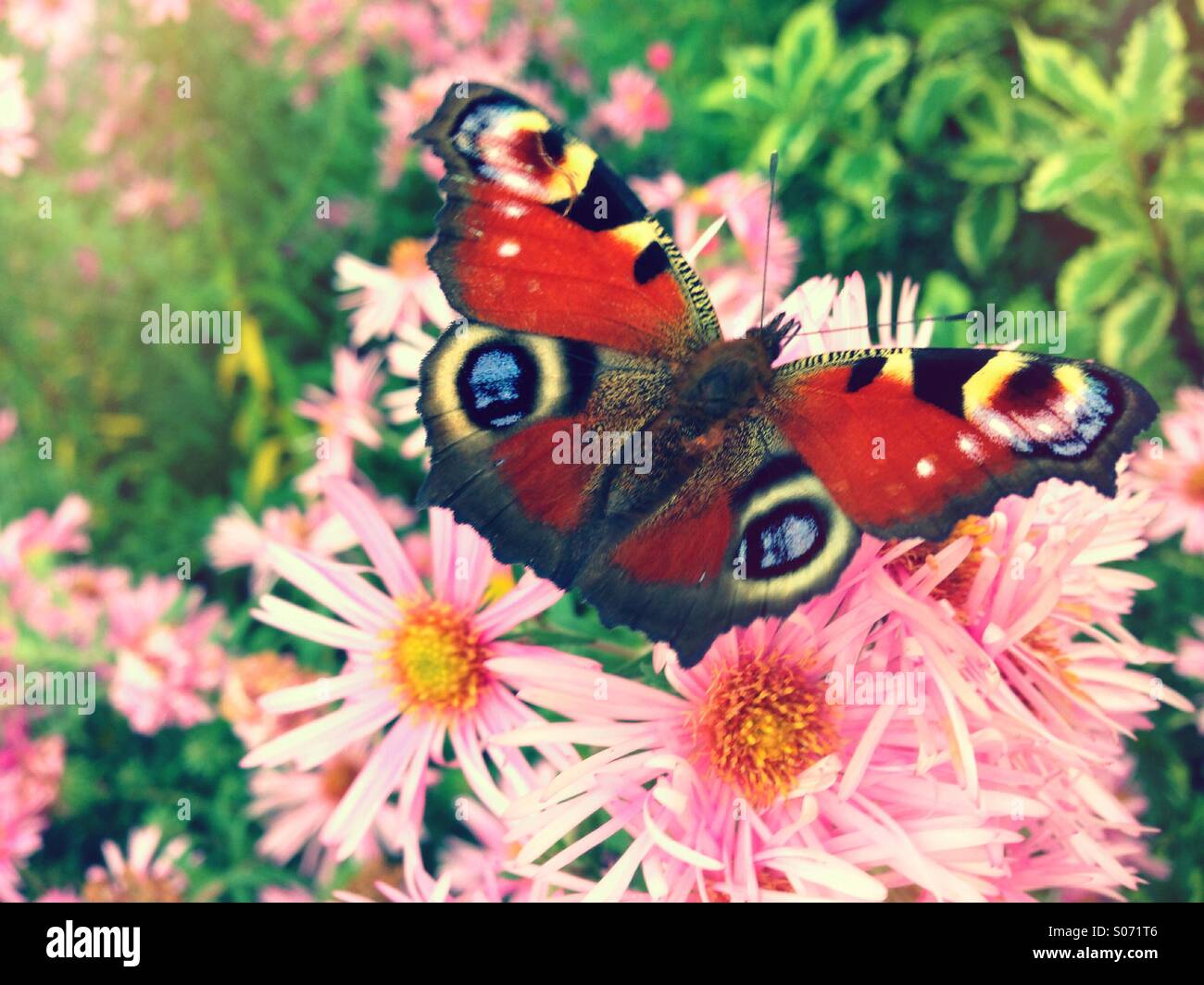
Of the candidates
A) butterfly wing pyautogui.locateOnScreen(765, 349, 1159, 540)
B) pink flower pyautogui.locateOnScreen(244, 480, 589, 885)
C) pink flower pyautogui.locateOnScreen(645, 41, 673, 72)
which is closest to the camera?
butterfly wing pyautogui.locateOnScreen(765, 349, 1159, 540)

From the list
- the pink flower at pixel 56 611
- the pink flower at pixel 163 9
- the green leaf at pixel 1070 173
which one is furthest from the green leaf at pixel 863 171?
the pink flower at pixel 56 611

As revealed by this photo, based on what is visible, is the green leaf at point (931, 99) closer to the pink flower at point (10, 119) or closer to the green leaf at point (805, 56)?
the green leaf at point (805, 56)

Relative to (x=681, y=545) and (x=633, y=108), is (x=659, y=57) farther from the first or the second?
(x=681, y=545)

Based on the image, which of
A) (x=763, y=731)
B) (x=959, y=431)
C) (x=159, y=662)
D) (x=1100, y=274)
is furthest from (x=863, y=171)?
(x=159, y=662)

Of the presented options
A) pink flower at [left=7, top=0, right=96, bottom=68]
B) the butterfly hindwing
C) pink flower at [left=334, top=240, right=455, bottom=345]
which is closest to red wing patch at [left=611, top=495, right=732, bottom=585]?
the butterfly hindwing

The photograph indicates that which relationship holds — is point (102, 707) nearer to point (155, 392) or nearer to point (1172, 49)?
point (155, 392)

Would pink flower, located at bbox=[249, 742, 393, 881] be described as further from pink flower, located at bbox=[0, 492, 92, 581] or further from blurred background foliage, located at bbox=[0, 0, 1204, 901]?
pink flower, located at bbox=[0, 492, 92, 581]

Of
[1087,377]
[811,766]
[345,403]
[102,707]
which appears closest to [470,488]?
[811,766]
